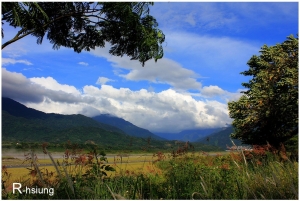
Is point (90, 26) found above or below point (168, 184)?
above

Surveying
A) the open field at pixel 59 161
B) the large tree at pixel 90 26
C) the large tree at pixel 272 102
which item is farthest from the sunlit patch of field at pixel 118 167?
the large tree at pixel 272 102

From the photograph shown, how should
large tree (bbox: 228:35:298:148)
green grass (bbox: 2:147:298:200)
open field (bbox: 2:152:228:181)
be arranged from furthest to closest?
large tree (bbox: 228:35:298:148)
open field (bbox: 2:152:228:181)
green grass (bbox: 2:147:298:200)

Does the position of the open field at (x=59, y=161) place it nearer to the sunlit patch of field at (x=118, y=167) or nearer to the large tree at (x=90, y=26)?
the sunlit patch of field at (x=118, y=167)

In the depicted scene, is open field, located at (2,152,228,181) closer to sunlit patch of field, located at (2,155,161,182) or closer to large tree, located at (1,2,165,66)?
sunlit patch of field, located at (2,155,161,182)

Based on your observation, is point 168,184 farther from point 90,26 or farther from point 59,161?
point 90,26

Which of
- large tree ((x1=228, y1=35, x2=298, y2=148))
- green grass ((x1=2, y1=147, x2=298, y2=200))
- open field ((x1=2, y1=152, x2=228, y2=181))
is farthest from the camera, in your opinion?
large tree ((x1=228, y1=35, x2=298, y2=148))

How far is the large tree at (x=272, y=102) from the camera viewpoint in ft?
41.8

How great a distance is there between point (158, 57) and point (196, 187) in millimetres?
3849

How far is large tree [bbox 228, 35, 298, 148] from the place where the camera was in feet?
41.8

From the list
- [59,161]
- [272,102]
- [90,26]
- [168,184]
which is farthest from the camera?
[272,102]

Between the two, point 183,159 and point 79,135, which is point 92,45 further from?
point 79,135

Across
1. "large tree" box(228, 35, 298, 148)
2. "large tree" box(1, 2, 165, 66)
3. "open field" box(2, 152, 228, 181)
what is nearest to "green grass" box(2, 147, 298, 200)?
"open field" box(2, 152, 228, 181)

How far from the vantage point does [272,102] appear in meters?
12.9

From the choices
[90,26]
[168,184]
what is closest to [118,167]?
[168,184]
